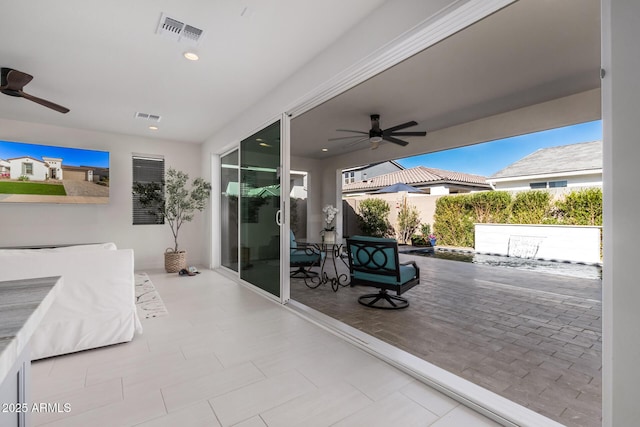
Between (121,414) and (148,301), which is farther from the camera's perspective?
(148,301)

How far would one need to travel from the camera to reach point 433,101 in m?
4.46

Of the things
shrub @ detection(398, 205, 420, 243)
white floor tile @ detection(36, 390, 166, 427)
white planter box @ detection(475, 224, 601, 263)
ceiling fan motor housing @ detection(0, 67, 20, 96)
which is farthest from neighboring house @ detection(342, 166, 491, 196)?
ceiling fan motor housing @ detection(0, 67, 20, 96)

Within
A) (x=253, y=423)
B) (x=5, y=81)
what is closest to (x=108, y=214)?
(x=5, y=81)

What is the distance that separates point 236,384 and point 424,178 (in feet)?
28.1

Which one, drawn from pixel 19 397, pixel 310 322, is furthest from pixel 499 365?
pixel 19 397

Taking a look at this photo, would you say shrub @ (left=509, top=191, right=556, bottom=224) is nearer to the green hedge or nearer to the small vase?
the green hedge

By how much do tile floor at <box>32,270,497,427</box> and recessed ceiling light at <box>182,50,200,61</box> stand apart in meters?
2.72

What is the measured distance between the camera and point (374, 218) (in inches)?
390

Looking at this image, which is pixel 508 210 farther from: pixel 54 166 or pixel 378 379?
pixel 54 166

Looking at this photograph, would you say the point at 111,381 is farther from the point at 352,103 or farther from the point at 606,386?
the point at 352,103

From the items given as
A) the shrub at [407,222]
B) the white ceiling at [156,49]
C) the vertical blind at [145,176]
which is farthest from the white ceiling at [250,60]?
the shrub at [407,222]

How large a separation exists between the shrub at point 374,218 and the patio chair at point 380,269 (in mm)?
5954

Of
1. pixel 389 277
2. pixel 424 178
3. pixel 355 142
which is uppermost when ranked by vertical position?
pixel 355 142

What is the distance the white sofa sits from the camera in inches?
90.7
